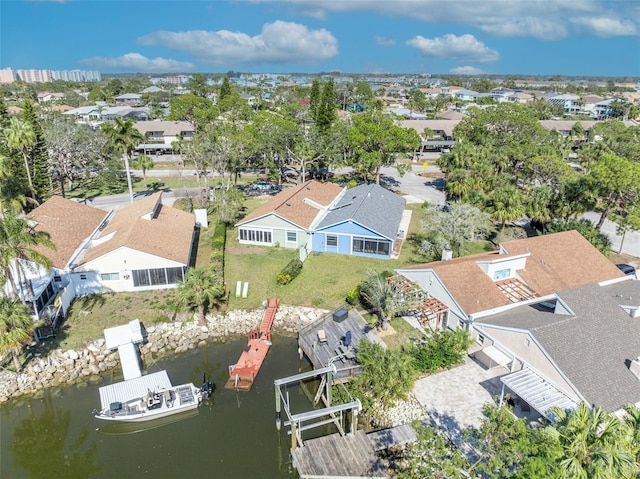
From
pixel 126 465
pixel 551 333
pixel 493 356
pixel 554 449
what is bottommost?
pixel 126 465

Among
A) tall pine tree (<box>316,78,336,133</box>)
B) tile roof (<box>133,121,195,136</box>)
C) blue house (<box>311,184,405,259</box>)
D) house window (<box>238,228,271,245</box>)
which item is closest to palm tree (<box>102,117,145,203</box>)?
house window (<box>238,228,271,245</box>)

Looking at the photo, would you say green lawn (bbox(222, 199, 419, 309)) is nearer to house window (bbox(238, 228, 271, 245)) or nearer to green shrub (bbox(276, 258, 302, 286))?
green shrub (bbox(276, 258, 302, 286))

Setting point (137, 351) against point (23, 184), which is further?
point (23, 184)

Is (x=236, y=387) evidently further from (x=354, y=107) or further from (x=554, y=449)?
(x=354, y=107)

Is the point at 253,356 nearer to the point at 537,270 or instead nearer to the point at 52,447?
the point at 52,447

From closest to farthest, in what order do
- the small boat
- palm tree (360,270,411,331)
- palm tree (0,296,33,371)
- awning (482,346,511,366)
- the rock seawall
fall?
1. the small boat
2. palm tree (0,296,33,371)
3. awning (482,346,511,366)
4. the rock seawall
5. palm tree (360,270,411,331)

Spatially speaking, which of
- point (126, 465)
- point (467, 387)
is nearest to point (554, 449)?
point (467, 387)

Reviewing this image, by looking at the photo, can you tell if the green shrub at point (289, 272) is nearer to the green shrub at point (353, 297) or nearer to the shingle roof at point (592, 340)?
the green shrub at point (353, 297)
